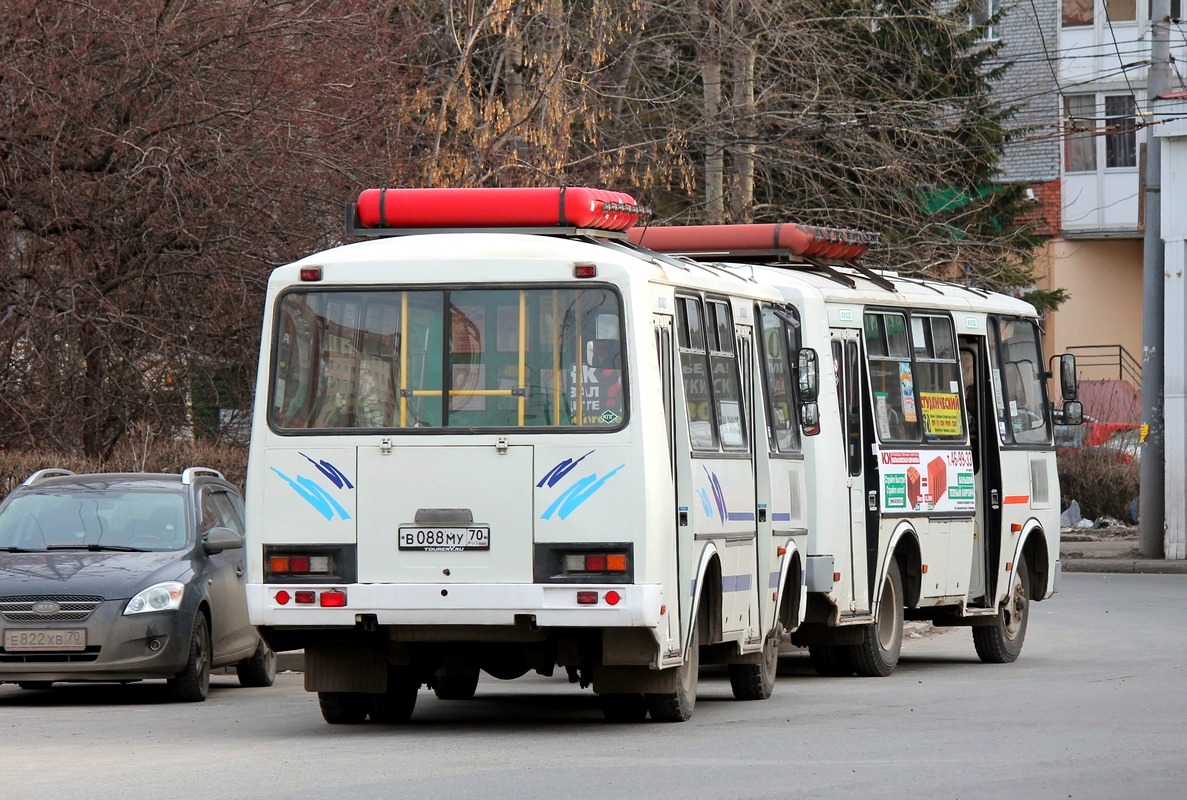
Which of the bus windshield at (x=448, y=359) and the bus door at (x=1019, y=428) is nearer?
the bus windshield at (x=448, y=359)

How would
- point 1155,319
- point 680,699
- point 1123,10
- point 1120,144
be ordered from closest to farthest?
point 680,699 → point 1155,319 → point 1123,10 → point 1120,144

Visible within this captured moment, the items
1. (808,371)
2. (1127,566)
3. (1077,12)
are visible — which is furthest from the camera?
(1077,12)

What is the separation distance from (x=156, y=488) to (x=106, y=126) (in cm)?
597

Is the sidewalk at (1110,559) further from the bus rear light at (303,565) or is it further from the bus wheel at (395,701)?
the bus rear light at (303,565)

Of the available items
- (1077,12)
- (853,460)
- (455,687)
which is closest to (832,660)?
(853,460)

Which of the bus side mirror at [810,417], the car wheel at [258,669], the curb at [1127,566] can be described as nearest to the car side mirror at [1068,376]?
the bus side mirror at [810,417]

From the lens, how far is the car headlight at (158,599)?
14.2 meters

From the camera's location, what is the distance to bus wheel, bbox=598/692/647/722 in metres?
12.6

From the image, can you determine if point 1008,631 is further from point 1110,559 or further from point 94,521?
point 1110,559

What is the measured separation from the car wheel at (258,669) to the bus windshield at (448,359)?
191 inches

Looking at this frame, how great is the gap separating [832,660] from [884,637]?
17.1 inches

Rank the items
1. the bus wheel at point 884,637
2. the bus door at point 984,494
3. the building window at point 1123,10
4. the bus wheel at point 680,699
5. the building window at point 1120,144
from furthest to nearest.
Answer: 1. the building window at point 1120,144
2. the building window at point 1123,10
3. the bus door at point 984,494
4. the bus wheel at point 884,637
5. the bus wheel at point 680,699

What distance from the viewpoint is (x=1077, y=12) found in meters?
50.8

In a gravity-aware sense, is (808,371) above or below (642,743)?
above
